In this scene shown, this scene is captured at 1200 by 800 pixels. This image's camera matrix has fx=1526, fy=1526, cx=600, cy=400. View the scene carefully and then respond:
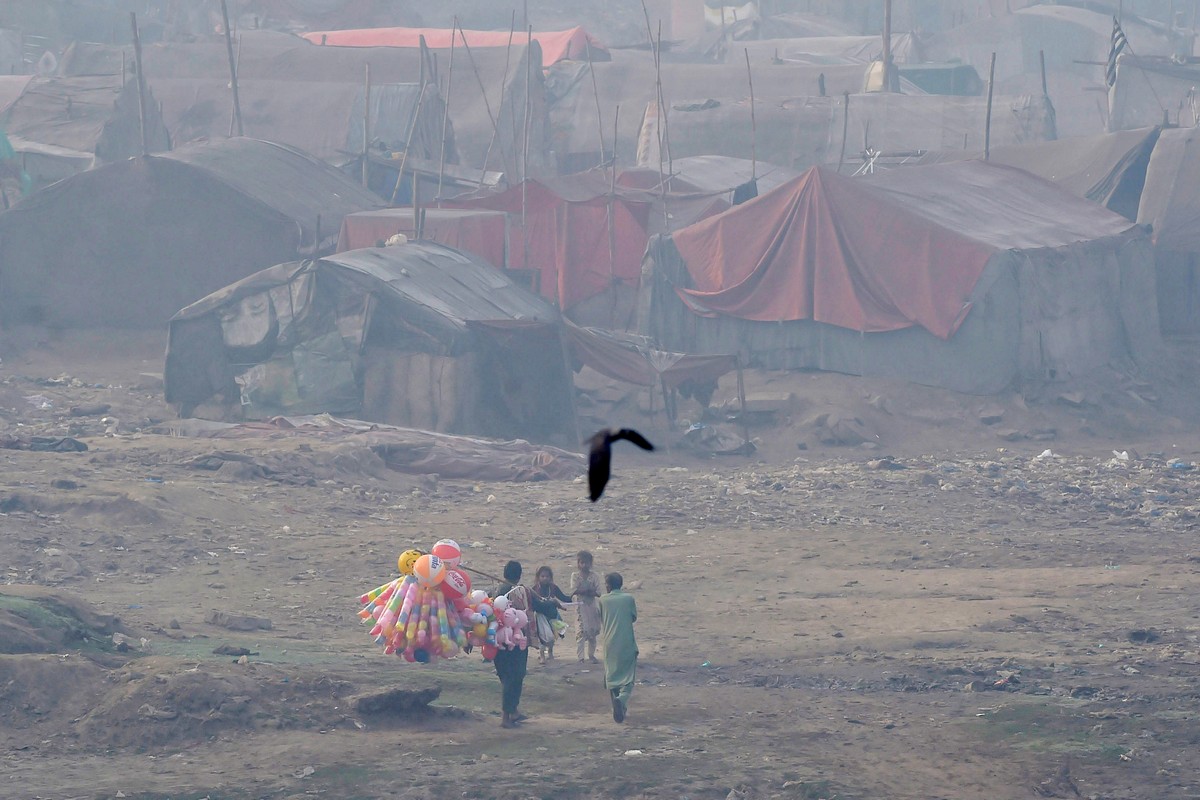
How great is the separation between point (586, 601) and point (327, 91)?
2490 cm

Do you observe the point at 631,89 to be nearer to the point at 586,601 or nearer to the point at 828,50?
the point at 828,50

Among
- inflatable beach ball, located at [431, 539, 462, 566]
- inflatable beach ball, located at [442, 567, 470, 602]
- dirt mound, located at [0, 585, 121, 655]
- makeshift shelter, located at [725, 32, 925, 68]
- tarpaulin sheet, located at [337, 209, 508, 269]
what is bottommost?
dirt mound, located at [0, 585, 121, 655]

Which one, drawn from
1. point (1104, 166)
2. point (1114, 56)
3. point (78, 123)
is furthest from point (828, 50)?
point (78, 123)

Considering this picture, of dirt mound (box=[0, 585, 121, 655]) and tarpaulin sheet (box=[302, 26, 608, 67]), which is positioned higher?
tarpaulin sheet (box=[302, 26, 608, 67])

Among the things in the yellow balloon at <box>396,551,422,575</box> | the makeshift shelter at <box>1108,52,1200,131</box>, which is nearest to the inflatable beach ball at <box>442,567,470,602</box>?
the yellow balloon at <box>396,551,422,575</box>

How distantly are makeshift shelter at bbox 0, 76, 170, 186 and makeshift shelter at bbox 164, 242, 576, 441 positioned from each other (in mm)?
11827

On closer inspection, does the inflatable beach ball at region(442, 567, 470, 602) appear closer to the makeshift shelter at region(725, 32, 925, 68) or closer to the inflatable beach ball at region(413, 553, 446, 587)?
the inflatable beach ball at region(413, 553, 446, 587)

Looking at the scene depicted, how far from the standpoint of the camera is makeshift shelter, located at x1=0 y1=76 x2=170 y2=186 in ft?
91.7

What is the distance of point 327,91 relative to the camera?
1276 inches

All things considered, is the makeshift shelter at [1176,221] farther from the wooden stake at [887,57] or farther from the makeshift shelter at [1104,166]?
the wooden stake at [887,57]

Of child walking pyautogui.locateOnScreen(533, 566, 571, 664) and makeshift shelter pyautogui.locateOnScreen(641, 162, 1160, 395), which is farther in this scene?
makeshift shelter pyautogui.locateOnScreen(641, 162, 1160, 395)

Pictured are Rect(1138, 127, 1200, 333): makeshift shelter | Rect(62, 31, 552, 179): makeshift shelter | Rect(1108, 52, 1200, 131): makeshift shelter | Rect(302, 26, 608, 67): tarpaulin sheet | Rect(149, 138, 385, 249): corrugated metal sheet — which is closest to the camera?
Rect(1138, 127, 1200, 333): makeshift shelter

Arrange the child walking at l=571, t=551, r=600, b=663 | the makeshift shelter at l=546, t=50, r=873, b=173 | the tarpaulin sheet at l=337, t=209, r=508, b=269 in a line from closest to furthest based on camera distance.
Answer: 1. the child walking at l=571, t=551, r=600, b=663
2. the tarpaulin sheet at l=337, t=209, r=508, b=269
3. the makeshift shelter at l=546, t=50, r=873, b=173

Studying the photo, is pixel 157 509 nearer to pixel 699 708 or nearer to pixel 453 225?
pixel 699 708
